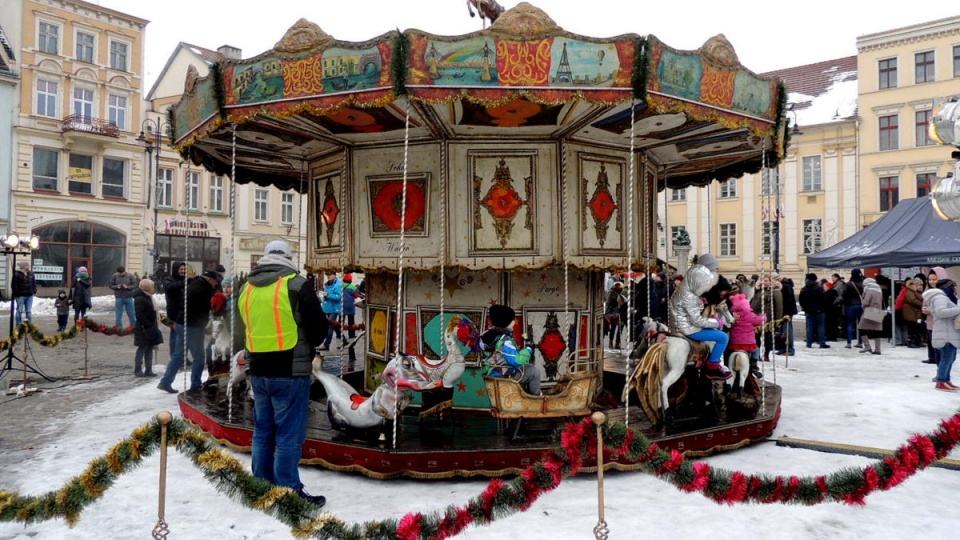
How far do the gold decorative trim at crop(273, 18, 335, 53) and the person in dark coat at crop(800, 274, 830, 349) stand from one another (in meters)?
14.8

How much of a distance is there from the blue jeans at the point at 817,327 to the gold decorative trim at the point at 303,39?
15.7 m

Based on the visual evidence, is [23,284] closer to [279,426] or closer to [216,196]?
[279,426]

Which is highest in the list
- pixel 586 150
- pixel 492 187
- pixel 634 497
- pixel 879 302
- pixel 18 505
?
pixel 586 150

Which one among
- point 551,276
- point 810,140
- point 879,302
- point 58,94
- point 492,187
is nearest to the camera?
point 492,187

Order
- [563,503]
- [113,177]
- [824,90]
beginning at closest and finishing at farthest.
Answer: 1. [563,503]
2. [113,177]
3. [824,90]

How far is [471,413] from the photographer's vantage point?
26.9ft

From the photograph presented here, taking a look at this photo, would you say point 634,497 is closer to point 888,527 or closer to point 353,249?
point 888,527

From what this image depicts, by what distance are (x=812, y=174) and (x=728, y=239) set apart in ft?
18.7

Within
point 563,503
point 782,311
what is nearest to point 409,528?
point 563,503

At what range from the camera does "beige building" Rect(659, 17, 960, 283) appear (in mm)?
33312

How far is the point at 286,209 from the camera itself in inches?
1566

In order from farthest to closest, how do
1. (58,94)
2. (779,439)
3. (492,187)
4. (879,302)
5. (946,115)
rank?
(58,94)
(879,302)
(492,187)
(779,439)
(946,115)

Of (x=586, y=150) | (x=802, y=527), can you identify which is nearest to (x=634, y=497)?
(x=802, y=527)

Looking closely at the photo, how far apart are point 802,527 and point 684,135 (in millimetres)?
5143
